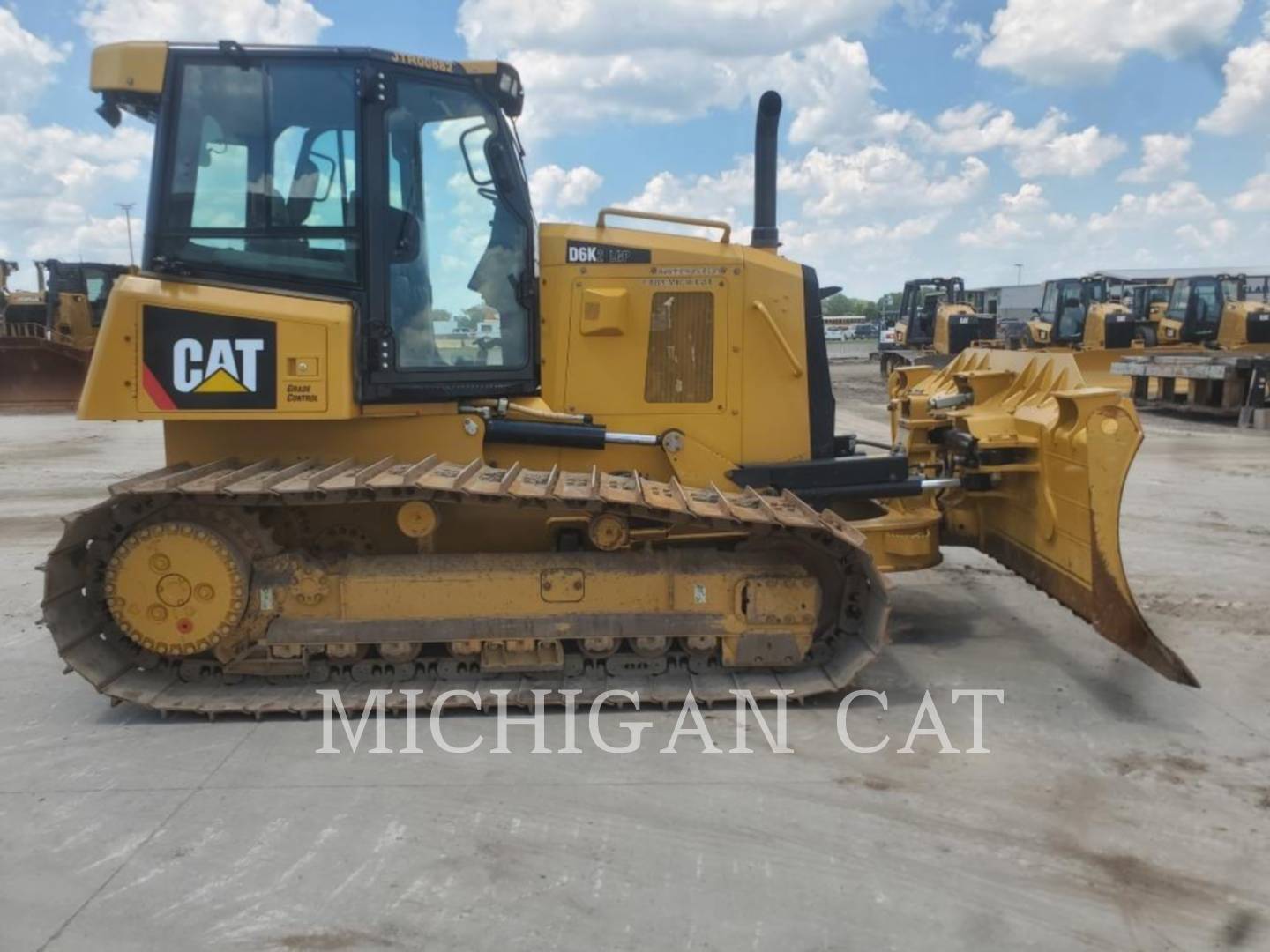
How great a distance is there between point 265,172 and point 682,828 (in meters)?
3.58

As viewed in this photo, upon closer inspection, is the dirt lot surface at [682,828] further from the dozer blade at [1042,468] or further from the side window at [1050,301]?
the side window at [1050,301]

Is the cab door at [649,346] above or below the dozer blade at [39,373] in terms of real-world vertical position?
above

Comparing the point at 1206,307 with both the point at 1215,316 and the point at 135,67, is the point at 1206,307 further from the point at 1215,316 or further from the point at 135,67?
the point at 135,67

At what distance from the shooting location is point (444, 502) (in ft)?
16.2

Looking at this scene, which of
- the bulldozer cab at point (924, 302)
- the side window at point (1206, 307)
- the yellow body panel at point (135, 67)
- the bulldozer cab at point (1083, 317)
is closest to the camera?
the yellow body panel at point (135, 67)

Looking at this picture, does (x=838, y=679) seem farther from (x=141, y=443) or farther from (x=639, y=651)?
(x=141, y=443)

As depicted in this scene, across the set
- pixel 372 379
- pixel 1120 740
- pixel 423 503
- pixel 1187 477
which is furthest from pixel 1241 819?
pixel 1187 477

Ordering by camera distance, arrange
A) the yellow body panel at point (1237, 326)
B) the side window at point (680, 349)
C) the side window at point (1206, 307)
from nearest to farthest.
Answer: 1. the side window at point (680, 349)
2. the yellow body panel at point (1237, 326)
3. the side window at point (1206, 307)

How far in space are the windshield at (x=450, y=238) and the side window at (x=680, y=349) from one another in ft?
2.54

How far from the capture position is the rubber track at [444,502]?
180 inches

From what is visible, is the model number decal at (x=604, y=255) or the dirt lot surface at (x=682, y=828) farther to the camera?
the model number decal at (x=604, y=255)

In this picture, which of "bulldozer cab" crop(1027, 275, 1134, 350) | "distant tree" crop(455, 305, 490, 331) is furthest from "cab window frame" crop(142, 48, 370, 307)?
"bulldozer cab" crop(1027, 275, 1134, 350)

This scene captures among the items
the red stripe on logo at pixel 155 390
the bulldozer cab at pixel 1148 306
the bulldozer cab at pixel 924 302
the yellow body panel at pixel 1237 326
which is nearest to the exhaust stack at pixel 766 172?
the red stripe on logo at pixel 155 390

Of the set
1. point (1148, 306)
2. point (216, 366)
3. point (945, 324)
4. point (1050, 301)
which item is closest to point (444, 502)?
point (216, 366)
